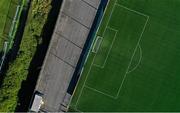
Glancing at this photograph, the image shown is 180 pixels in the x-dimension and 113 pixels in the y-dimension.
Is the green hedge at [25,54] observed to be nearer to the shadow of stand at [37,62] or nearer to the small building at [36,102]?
the shadow of stand at [37,62]

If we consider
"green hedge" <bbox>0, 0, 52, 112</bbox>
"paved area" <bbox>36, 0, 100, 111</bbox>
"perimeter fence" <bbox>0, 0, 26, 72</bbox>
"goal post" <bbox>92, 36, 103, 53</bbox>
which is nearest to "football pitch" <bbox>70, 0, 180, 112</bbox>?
"goal post" <bbox>92, 36, 103, 53</bbox>

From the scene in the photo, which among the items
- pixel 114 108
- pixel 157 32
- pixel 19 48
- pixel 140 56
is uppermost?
pixel 157 32

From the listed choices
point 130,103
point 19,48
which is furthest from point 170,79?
point 19,48

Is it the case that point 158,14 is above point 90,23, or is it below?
above

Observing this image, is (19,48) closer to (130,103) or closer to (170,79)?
(130,103)

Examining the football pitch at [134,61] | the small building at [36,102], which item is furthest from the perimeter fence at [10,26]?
the football pitch at [134,61]

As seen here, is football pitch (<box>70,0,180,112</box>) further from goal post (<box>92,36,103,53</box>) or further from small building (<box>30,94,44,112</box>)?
small building (<box>30,94,44,112</box>)
